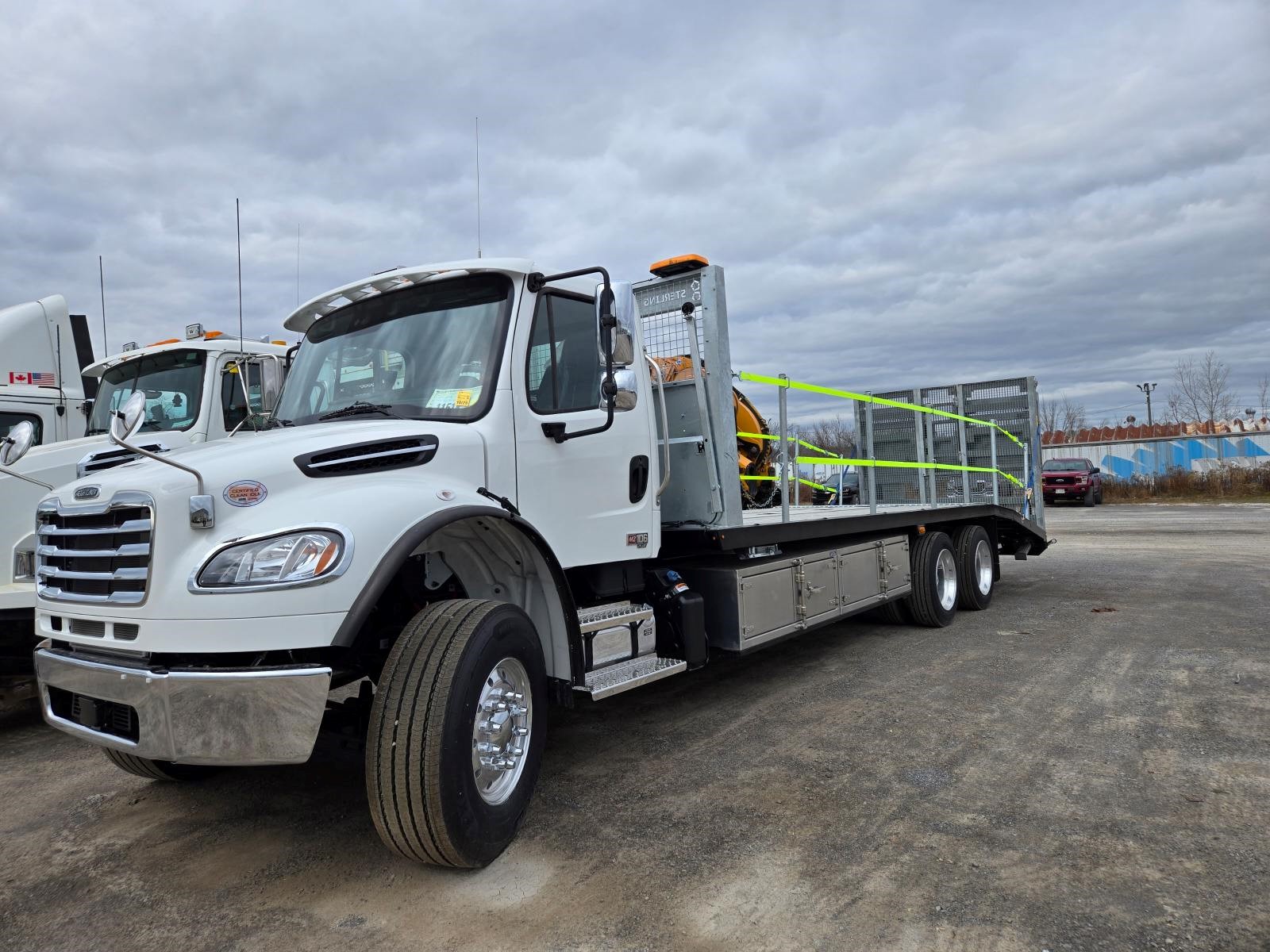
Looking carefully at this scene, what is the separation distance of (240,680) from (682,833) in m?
1.92

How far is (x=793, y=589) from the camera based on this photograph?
237 inches

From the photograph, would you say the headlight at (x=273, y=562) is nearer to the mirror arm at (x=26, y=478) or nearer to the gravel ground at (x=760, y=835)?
the gravel ground at (x=760, y=835)

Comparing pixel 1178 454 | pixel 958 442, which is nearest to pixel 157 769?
pixel 958 442

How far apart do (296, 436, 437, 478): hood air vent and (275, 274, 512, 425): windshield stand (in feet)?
0.90

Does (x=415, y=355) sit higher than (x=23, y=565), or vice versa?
(x=415, y=355)

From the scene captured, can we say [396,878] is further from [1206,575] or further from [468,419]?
[1206,575]

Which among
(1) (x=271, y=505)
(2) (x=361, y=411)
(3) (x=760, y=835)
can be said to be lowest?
(3) (x=760, y=835)

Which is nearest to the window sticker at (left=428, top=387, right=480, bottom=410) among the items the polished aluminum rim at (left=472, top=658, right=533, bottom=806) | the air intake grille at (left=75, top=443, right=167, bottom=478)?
the polished aluminum rim at (left=472, top=658, right=533, bottom=806)

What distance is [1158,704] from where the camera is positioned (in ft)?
17.4

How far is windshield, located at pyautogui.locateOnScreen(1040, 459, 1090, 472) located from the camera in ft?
94.4

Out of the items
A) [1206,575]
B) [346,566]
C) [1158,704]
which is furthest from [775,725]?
[1206,575]

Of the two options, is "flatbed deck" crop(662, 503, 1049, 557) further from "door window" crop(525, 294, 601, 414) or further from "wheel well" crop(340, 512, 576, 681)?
"wheel well" crop(340, 512, 576, 681)

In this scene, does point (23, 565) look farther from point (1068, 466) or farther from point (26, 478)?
point (1068, 466)

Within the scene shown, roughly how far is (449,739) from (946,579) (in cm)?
689
